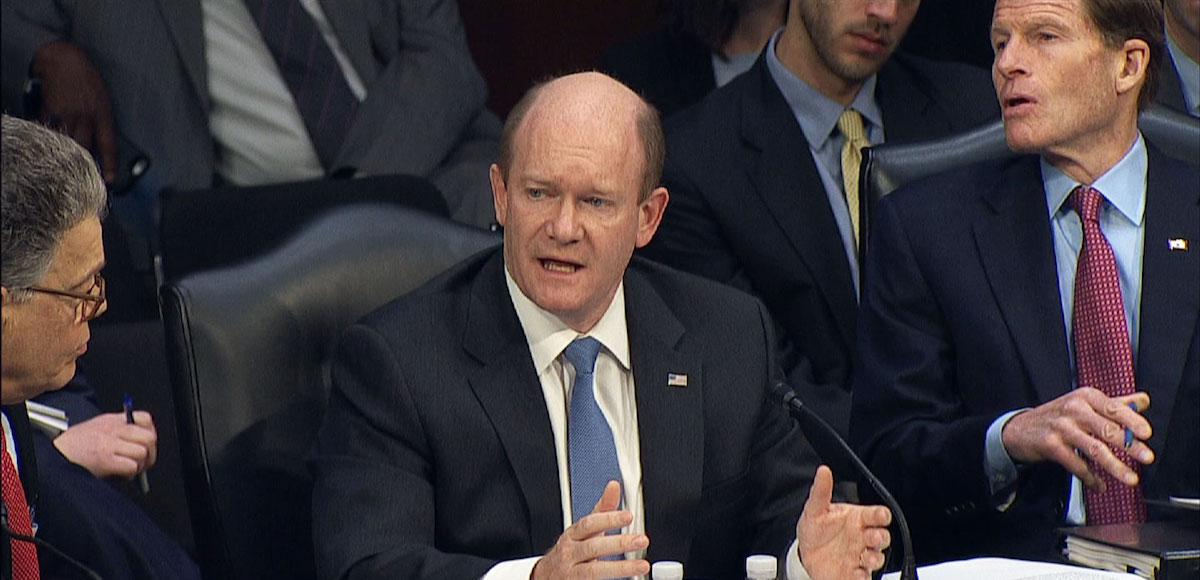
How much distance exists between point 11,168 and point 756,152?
1.54 meters

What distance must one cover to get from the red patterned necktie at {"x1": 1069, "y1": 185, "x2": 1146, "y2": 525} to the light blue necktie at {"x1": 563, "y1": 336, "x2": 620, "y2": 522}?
Answer: 2.19ft

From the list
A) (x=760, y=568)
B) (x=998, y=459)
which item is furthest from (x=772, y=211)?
(x=760, y=568)

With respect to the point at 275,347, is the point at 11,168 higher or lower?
higher

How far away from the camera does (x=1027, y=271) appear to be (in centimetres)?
225

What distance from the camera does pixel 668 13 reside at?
3402 mm

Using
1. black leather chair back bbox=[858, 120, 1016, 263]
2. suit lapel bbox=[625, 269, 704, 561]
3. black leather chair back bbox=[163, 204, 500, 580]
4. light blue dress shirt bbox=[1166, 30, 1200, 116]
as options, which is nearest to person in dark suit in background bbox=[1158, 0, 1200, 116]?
light blue dress shirt bbox=[1166, 30, 1200, 116]

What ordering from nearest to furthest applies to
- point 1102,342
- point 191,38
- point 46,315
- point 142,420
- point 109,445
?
point 46,315, point 1102,342, point 109,445, point 142,420, point 191,38

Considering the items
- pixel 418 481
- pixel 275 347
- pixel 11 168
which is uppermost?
pixel 11 168

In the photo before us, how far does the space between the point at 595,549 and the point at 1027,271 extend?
92cm

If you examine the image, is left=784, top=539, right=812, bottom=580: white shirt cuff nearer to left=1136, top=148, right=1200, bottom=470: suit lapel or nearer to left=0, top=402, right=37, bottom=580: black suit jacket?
left=1136, top=148, right=1200, bottom=470: suit lapel

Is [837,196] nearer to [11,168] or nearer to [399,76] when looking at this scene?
[399,76]

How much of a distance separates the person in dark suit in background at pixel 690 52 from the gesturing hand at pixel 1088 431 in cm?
151

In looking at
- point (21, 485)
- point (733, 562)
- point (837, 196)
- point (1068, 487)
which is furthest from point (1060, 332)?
point (21, 485)

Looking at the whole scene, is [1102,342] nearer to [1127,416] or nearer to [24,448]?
[1127,416]
